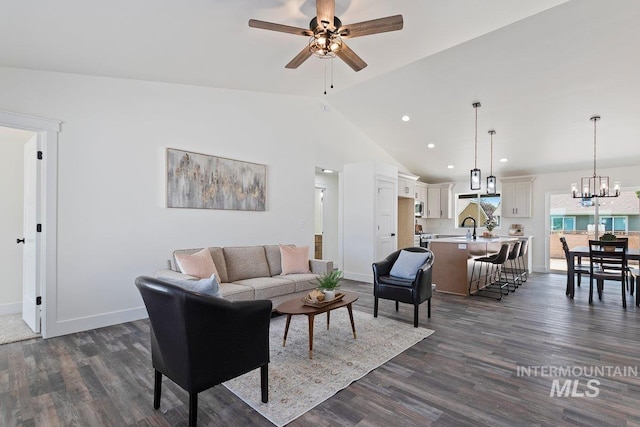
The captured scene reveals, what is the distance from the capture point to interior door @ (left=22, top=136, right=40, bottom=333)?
11.1 ft

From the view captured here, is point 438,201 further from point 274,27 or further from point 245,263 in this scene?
point 274,27

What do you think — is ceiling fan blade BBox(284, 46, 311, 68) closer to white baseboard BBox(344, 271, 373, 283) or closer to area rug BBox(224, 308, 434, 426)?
area rug BBox(224, 308, 434, 426)

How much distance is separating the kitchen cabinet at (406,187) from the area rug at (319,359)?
4236mm

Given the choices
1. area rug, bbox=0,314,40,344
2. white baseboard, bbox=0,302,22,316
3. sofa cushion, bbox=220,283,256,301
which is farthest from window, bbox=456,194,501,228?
white baseboard, bbox=0,302,22,316

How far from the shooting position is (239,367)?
2.00 metres

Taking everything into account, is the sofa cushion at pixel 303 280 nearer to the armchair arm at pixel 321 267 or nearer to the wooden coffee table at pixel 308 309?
the armchair arm at pixel 321 267

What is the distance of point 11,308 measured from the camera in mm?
4125

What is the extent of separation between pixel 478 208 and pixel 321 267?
6060mm

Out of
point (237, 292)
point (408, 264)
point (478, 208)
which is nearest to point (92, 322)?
point (237, 292)

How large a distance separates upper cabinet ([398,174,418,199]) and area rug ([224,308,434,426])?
167 inches

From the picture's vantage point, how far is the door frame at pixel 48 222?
3287 millimetres

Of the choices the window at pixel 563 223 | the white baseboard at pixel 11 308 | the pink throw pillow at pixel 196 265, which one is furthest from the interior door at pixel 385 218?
the white baseboard at pixel 11 308

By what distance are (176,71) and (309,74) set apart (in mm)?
1713

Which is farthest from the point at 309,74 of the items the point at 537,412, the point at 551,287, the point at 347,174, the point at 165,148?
the point at 551,287
